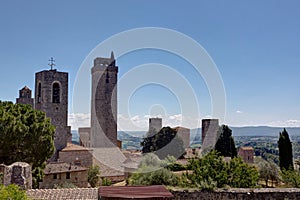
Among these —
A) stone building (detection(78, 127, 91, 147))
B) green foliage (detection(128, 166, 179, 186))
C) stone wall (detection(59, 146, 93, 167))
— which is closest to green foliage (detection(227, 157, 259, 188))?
green foliage (detection(128, 166, 179, 186))

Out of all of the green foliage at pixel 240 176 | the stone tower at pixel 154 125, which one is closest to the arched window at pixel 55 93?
the stone tower at pixel 154 125

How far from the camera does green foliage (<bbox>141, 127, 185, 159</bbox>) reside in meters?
33.7

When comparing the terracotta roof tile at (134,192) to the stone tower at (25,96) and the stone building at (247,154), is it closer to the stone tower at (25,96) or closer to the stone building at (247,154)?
the stone tower at (25,96)

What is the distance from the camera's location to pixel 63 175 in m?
21.9

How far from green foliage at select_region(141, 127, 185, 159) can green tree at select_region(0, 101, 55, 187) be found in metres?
17.1

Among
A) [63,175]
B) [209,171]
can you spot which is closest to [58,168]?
[63,175]

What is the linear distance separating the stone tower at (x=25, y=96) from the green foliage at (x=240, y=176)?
3014 centimetres

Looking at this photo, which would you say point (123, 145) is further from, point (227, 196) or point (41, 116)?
point (227, 196)

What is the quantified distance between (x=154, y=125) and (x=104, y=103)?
23.7 ft

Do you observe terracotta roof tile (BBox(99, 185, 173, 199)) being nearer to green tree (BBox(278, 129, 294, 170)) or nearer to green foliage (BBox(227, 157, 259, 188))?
green foliage (BBox(227, 157, 259, 188))

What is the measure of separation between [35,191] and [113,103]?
1255 inches

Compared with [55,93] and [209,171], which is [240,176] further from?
[55,93]

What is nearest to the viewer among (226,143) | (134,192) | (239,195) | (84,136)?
(134,192)

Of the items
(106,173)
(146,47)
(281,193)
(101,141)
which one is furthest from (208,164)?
(101,141)
